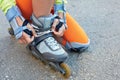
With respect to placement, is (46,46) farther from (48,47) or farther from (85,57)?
Result: (85,57)

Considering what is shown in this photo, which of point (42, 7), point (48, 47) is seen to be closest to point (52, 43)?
point (48, 47)

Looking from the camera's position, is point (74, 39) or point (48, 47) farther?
point (74, 39)

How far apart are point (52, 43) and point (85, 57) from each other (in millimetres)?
158

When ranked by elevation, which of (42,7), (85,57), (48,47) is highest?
(42,7)

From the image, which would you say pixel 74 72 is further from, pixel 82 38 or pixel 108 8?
pixel 108 8

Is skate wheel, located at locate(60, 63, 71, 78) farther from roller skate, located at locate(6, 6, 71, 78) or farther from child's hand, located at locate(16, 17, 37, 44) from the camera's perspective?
child's hand, located at locate(16, 17, 37, 44)

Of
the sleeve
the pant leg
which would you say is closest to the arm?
the pant leg

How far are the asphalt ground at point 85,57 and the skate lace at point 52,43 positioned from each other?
8 centimetres

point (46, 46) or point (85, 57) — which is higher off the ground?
point (46, 46)

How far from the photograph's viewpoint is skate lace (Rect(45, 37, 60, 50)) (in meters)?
0.90

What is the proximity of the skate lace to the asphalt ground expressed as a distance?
8 cm

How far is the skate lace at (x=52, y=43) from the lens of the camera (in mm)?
896

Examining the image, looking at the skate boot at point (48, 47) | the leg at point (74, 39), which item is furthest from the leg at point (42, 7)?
the leg at point (74, 39)

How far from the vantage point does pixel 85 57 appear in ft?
3.26
